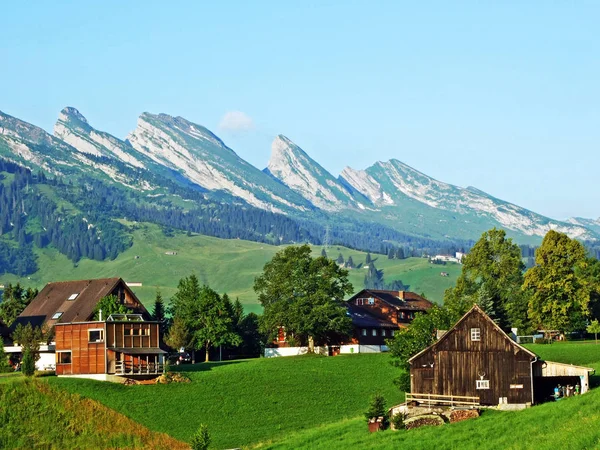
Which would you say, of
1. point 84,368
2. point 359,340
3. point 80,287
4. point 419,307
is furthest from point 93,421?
point 419,307

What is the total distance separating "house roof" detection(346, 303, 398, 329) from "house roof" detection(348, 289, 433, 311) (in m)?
4.57

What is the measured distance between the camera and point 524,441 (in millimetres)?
59938

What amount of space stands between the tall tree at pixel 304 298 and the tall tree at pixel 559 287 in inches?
829

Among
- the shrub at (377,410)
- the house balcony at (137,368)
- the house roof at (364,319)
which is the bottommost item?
the shrub at (377,410)

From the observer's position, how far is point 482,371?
80250 millimetres

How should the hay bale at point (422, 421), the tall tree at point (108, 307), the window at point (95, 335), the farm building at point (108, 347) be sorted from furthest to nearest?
the tall tree at point (108, 307) → the window at point (95, 335) → the farm building at point (108, 347) → the hay bale at point (422, 421)

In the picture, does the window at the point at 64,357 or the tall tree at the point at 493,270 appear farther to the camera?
the tall tree at the point at 493,270

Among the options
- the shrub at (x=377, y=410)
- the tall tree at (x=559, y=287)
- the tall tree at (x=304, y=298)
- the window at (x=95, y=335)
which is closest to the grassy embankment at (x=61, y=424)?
the shrub at (x=377, y=410)

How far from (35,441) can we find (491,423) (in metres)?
31.2

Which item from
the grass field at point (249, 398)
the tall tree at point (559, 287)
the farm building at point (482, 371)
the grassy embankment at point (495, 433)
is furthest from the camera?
the tall tree at point (559, 287)

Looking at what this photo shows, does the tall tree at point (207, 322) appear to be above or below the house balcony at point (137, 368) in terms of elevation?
above

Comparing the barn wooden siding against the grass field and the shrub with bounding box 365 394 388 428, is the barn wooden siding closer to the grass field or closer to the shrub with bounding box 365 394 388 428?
the grass field

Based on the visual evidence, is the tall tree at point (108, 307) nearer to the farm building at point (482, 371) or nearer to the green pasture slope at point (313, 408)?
the green pasture slope at point (313, 408)

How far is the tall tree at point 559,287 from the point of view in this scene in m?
125
